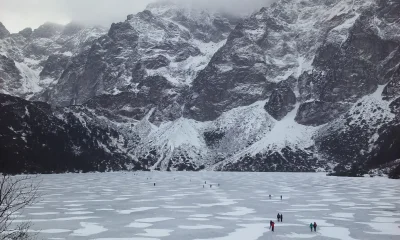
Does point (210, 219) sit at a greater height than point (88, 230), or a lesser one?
greater

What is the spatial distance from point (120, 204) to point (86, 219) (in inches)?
591

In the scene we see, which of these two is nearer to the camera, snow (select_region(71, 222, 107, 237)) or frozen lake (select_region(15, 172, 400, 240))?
snow (select_region(71, 222, 107, 237))

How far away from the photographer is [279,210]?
54.2 metres

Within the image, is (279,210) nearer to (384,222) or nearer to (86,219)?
(384,222)

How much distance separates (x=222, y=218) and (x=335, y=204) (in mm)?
22482

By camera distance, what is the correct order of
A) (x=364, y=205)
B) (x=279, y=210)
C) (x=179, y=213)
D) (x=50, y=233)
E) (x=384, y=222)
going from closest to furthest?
(x=50, y=233)
(x=384, y=222)
(x=179, y=213)
(x=279, y=210)
(x=364, y=205)

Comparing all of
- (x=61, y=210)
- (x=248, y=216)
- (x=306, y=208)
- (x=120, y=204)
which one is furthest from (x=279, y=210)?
(x=61, y=210)

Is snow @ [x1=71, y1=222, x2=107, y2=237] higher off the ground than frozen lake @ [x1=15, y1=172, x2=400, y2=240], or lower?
lower

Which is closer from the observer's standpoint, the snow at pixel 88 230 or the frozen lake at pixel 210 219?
the snow at pixel 88 230

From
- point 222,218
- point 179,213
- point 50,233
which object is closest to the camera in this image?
point 50,233

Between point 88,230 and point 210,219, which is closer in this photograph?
point 88,230

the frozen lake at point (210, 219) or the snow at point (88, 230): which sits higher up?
the frozen lake at point (210, 219)

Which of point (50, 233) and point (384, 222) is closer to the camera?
point (50, 233)

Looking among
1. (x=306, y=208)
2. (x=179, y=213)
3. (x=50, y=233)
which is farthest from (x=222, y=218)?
(x=50, y=233)
